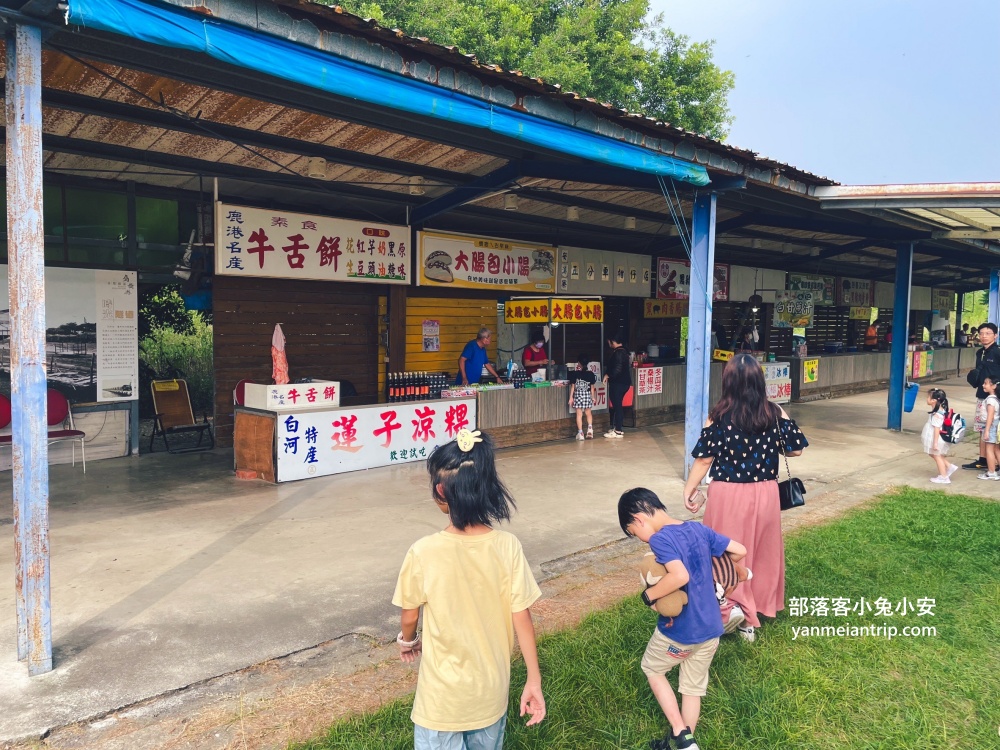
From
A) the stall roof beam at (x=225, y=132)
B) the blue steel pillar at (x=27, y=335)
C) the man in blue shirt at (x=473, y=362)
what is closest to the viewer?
the blue steel pillar at (x=27, y=335)

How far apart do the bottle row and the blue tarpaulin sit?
3972 mm

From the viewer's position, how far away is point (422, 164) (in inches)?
338

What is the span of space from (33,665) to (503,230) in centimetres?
978

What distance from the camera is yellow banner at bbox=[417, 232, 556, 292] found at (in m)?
10.8

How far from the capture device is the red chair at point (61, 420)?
803 cm

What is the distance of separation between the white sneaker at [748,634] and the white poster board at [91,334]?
7678 mm

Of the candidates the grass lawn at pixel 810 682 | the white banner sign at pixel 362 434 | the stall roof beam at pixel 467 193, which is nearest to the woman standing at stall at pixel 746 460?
the grass lawn at pixel 810 682

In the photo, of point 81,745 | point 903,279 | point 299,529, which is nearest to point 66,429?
point 299,529

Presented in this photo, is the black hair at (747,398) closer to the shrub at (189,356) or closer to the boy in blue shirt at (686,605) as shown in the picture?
the boy in blue shirt at (686,605)

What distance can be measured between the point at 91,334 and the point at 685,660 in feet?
26.4

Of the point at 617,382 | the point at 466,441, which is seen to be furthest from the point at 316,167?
the point at 466,441

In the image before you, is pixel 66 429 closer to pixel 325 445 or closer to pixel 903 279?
pixel 325 445

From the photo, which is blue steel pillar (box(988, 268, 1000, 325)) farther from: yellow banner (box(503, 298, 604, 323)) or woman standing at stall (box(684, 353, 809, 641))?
woman standing at stall (box(684, 353, 809, 641))

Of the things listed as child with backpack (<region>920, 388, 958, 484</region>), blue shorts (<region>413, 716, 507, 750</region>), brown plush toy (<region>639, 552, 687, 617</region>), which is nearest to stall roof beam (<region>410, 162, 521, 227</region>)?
child with backpack (<region>920, 388, 958, 484</region>)
